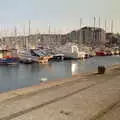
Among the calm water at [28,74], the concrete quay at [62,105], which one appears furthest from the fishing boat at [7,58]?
the concrete quay at [62,105]

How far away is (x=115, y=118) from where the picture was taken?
8766mm

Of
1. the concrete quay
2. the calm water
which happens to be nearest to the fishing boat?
the calm water

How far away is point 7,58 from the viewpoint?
6197 cm

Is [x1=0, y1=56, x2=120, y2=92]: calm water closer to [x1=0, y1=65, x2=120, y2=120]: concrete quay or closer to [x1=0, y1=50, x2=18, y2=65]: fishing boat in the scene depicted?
[x1=0, y1=50, x2=18, y2=65]: fishing boat

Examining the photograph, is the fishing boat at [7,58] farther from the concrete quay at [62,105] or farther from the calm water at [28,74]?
the concrete quay at [62,105]

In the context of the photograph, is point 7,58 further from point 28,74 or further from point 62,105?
point 62,105

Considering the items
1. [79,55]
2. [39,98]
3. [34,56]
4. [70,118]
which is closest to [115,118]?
[70,118]

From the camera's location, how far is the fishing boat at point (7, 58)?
59.5 meters

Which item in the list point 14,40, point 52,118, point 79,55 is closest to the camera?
point 52,118

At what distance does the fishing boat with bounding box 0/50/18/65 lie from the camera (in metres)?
59.5

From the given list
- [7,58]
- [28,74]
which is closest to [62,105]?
[28,74]

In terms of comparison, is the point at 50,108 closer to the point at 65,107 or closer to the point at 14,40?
the point at 65,107

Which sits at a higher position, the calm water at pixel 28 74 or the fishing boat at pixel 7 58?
the fishing boat at pixel 7 58

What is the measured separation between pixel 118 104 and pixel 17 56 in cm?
5788
